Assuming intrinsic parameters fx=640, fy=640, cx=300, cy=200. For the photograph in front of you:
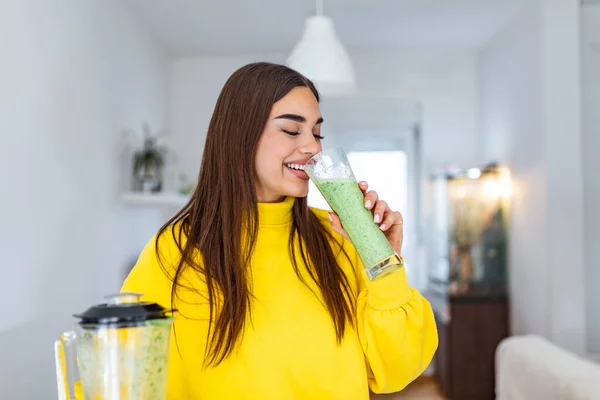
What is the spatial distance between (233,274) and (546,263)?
316 cm

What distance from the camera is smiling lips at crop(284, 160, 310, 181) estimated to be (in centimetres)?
123

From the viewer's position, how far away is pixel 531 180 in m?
4.16

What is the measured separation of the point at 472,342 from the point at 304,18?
2.58 metres

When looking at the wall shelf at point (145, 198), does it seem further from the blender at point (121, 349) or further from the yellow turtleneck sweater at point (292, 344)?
the blender at point (121, 349)

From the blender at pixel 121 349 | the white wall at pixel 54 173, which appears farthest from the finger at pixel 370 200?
the white wall at pixel 54 173

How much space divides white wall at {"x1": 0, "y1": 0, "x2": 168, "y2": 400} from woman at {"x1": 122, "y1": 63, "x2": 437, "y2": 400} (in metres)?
1.41

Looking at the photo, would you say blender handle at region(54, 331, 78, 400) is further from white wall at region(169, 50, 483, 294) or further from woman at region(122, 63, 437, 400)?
white wall at region(169, 50, 483, 294)

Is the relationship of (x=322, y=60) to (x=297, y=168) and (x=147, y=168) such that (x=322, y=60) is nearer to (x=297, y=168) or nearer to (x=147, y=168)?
(x=147, y=168)

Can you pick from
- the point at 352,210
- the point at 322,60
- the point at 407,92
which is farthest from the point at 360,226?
the point at 407,92

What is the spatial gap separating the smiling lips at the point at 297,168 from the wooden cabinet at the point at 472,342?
359 cm

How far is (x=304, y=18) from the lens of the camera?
14.8 feet

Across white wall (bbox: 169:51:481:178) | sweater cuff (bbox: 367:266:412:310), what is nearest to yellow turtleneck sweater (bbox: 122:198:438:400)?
sweater cuff (bbox: 367:266:412:310)

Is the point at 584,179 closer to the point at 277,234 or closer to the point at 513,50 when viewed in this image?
the point at 513,50

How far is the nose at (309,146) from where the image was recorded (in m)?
1.22
